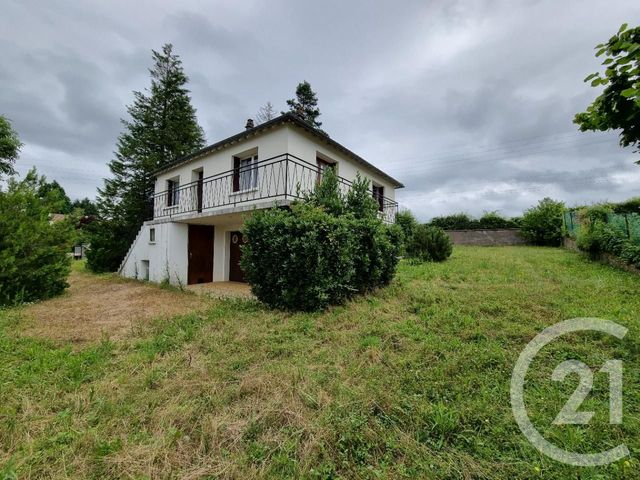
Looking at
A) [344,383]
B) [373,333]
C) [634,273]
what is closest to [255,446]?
[344,383]

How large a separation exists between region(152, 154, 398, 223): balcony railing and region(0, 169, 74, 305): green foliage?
4047 mm

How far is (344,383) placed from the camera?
2900 millimetres

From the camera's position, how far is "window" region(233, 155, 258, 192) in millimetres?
8953

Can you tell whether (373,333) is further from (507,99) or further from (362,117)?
(507,99)

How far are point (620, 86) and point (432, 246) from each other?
866cm

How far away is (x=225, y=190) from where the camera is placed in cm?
970

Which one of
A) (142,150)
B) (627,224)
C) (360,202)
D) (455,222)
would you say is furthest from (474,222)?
(142,150)

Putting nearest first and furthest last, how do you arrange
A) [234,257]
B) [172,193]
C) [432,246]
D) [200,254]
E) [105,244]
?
[432,246] → [200,254] → [234,257] → [172,193] → [105,244]

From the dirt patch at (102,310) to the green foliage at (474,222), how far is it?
1735 centimetres

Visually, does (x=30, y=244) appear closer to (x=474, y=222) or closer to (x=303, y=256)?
(x=303, y=256)

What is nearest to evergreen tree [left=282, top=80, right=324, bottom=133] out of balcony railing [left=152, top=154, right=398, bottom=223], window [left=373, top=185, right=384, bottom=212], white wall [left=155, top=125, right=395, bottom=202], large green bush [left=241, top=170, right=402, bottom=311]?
window [left=373, top=185, right=384, bottom=212]

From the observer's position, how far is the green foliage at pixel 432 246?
34.4 ft

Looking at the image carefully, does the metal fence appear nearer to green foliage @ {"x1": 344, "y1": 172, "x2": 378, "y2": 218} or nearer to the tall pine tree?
green foliage @ {"x1": 344, "y1": 172, "x2": 378, "y2": 218}

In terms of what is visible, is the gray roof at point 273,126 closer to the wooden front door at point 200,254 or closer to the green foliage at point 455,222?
the wooden front door at point 200,254
